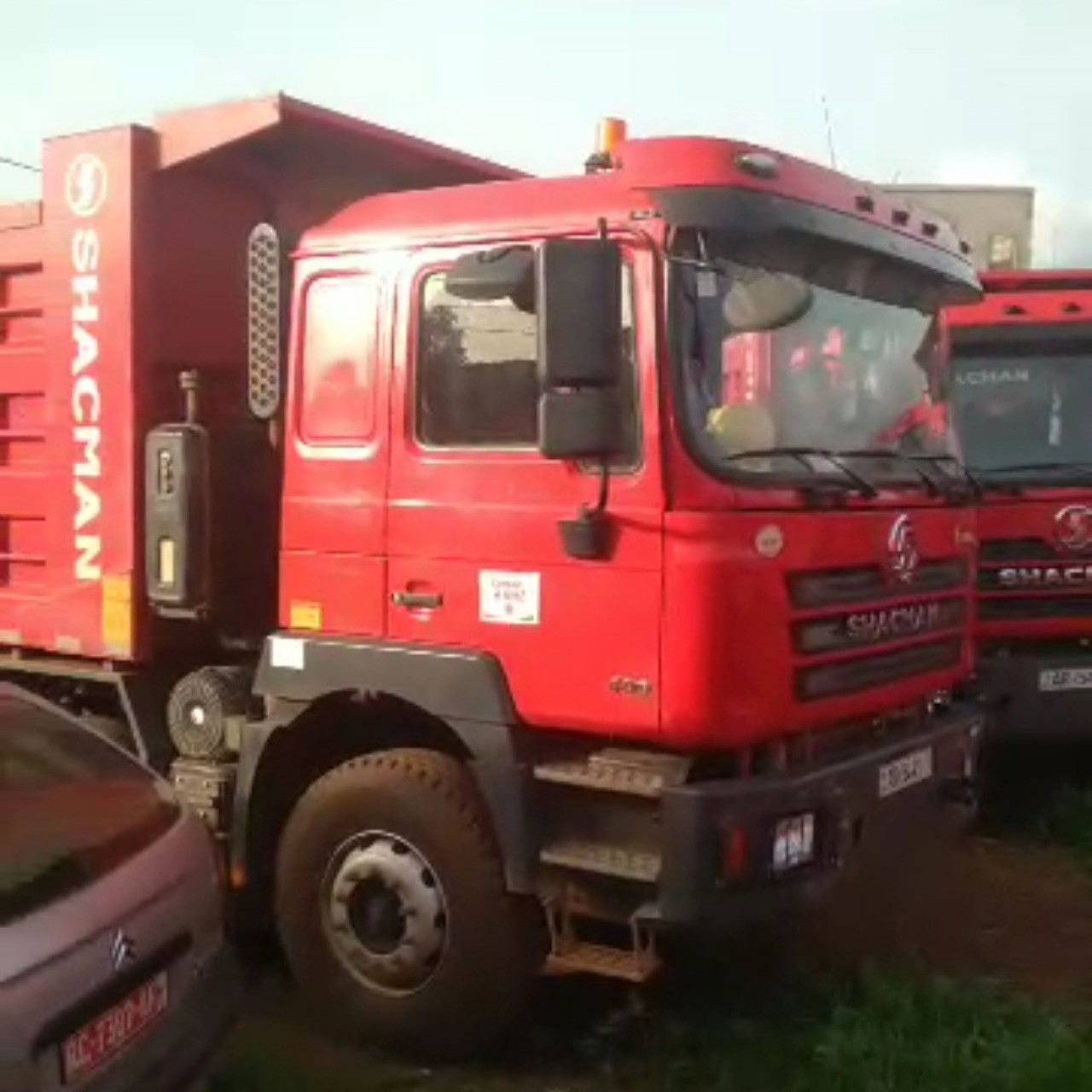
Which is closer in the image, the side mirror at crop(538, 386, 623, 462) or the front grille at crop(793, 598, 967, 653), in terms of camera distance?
the side mirror at crop(538, 386, 623, 462)

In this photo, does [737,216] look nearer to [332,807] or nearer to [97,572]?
[332,807]

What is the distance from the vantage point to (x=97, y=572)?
5477 mm

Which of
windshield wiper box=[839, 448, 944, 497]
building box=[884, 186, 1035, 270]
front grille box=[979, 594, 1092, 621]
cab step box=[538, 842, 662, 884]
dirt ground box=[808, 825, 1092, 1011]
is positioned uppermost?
building box=[884, 186, 1035, 270]

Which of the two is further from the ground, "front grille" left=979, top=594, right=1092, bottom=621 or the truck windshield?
the truck windshield

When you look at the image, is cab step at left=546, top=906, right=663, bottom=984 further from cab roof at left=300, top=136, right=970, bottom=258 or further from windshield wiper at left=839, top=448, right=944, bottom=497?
cab roof at left=300, top=136, right=970, bottom=258

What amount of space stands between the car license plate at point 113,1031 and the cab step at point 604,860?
1.23 meters

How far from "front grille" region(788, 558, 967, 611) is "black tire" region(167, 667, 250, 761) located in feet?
6.46

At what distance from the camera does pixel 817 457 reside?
15.4ft

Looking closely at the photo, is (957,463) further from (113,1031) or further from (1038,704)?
(113,1031)

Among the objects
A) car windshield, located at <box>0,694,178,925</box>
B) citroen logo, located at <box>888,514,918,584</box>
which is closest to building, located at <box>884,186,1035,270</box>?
citroen logo, located at <box>888,514,918,584</box>

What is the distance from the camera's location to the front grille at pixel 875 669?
15.0ft

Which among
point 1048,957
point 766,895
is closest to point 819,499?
point 766,895

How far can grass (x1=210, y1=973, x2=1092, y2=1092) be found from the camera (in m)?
4.45

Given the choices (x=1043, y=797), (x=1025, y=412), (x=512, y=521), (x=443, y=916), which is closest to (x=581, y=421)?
(x=512, y=521)
